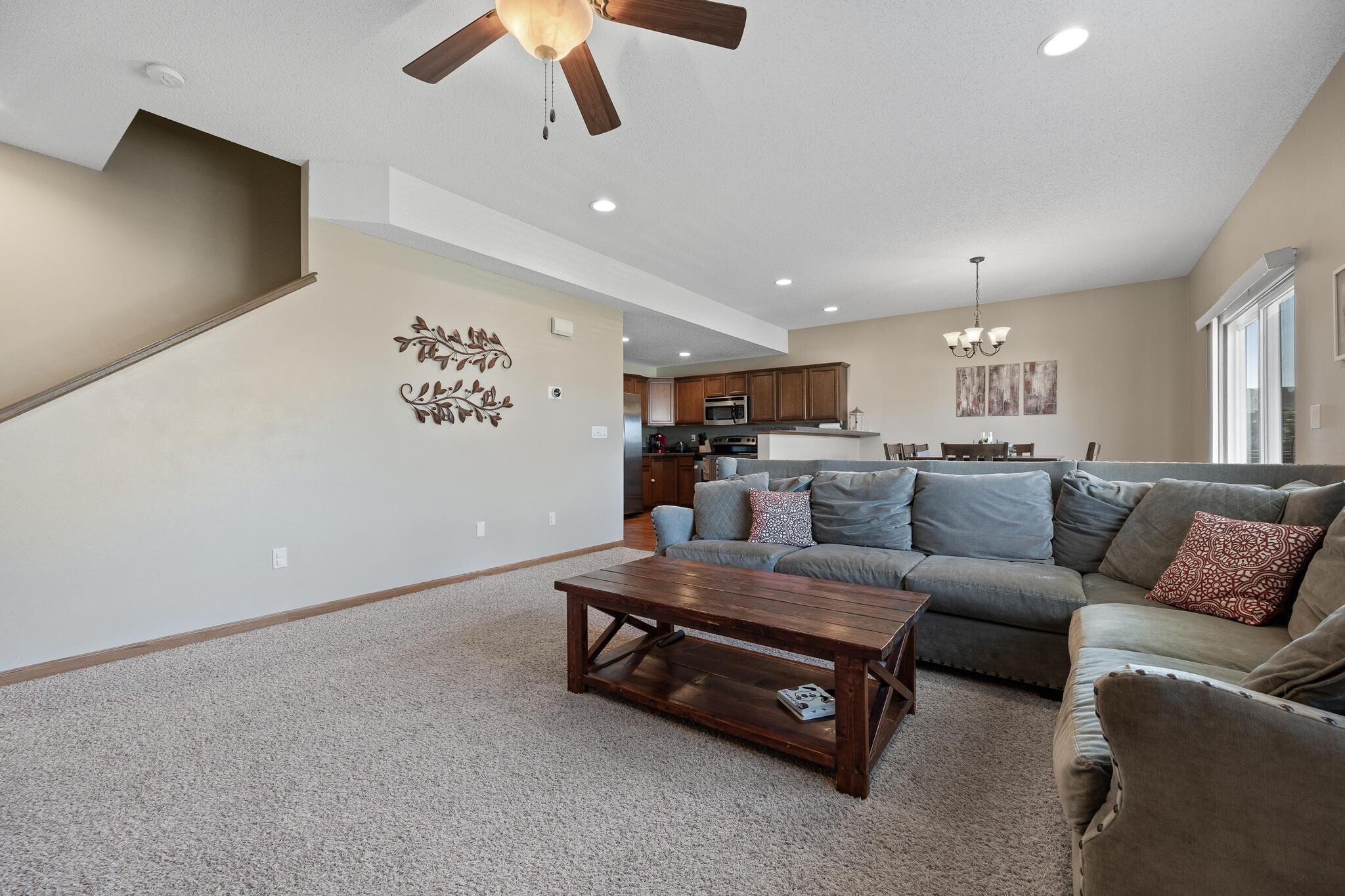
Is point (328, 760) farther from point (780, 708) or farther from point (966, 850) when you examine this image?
point (966, 850)

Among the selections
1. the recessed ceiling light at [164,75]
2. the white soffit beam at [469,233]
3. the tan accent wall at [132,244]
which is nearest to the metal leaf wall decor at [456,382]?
the white soffit beam at [469,233]

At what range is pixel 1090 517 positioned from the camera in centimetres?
254

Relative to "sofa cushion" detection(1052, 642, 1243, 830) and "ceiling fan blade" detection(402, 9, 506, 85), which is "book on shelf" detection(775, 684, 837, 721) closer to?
"sofa cushion" detection(1052, 642, 1243, 830)

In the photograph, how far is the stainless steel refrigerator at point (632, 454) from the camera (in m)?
6.80

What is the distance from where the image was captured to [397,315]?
143 inches

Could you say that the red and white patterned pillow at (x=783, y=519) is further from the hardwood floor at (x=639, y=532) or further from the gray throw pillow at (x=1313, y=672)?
the gray throw pillow at (x=1313, y=672)

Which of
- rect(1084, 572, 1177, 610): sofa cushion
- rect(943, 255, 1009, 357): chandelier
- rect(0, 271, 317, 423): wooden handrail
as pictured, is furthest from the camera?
rect(943, 255, 1009, 357): chandelier

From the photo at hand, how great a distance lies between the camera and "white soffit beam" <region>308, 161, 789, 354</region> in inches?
127

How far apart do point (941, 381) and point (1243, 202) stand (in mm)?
3121

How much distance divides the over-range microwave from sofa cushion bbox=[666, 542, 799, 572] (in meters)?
4.85

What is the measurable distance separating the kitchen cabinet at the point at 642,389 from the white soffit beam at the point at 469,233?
8.50 ft

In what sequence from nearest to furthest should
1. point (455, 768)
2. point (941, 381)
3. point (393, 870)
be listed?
point (393, 870)
point (455, 768)
point (941, 381)

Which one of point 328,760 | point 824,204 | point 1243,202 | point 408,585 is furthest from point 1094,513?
point 408,585

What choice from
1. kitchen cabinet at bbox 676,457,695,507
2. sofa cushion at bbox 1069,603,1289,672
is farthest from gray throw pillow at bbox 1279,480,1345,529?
kitchen cabinet at bbox 676,457,695,507
